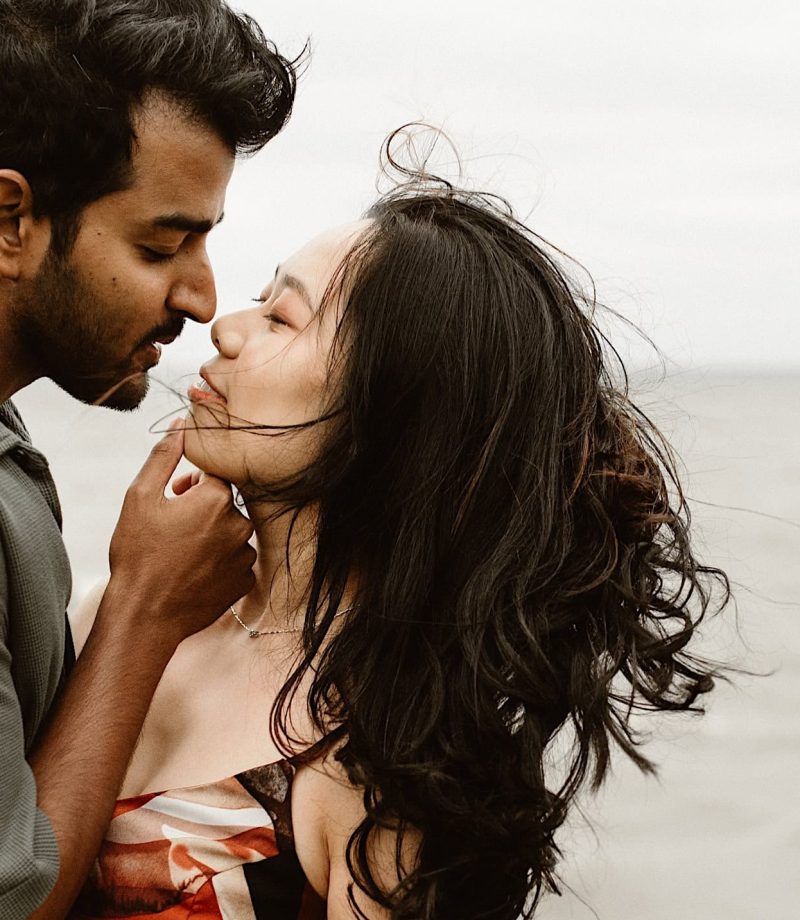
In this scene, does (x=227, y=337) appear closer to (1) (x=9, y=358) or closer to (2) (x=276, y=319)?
(2) (x=276, y=319)

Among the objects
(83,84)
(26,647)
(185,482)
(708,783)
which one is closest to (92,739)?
→ (26,647)

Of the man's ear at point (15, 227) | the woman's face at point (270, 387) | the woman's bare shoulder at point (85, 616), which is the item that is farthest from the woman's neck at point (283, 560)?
the man's ear at point (15, 227)

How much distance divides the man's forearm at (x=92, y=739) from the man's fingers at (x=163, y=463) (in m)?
0.27

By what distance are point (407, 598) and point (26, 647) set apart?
2.33ft

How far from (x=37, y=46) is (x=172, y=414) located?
0.86m

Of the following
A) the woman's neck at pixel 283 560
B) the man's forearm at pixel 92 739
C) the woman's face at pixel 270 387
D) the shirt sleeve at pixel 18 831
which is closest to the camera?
the shirt sleeve at pixel 18 831

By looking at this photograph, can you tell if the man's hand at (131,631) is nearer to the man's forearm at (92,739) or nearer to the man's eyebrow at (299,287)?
A: the man's forearm at (92,739)

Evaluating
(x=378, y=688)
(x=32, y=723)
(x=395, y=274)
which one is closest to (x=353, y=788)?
(x=378, y=688)

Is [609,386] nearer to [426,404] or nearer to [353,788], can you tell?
[426,404]

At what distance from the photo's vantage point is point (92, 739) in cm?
224

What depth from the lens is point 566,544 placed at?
2.61 m

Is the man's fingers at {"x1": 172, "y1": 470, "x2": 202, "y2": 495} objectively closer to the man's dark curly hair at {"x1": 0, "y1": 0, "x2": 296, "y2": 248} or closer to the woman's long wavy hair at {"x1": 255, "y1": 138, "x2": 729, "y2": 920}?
the woman's long wavy hair at {"x1": 255, "y1": 138, "x2": 729, "y2": 920}

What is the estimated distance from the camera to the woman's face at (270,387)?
2.56 meters

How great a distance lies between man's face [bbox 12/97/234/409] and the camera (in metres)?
2.84
